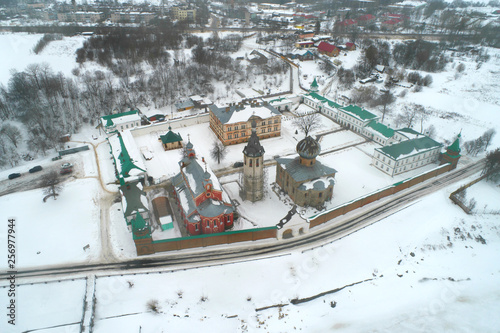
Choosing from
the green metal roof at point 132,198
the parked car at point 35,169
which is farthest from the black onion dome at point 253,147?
the parked car at point 35,169

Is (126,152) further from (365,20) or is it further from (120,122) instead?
(365,20)

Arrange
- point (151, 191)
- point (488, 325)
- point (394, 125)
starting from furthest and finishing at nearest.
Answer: point (394, 125) → point (151, 191) → point (488, 325)

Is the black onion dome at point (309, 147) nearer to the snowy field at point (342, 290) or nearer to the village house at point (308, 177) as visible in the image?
the village house at point (308, 177)

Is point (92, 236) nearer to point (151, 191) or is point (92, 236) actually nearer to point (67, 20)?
point (151, 191)

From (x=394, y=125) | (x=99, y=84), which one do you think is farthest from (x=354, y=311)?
(x=99, y=84)

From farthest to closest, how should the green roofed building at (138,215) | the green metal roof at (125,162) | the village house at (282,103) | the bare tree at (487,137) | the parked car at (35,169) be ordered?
the village house at (282,103) < the bare tree at (487,137) < the parked car at (35,169) < the green metal roof at (125,162) < the green roofed building at (138,215)
